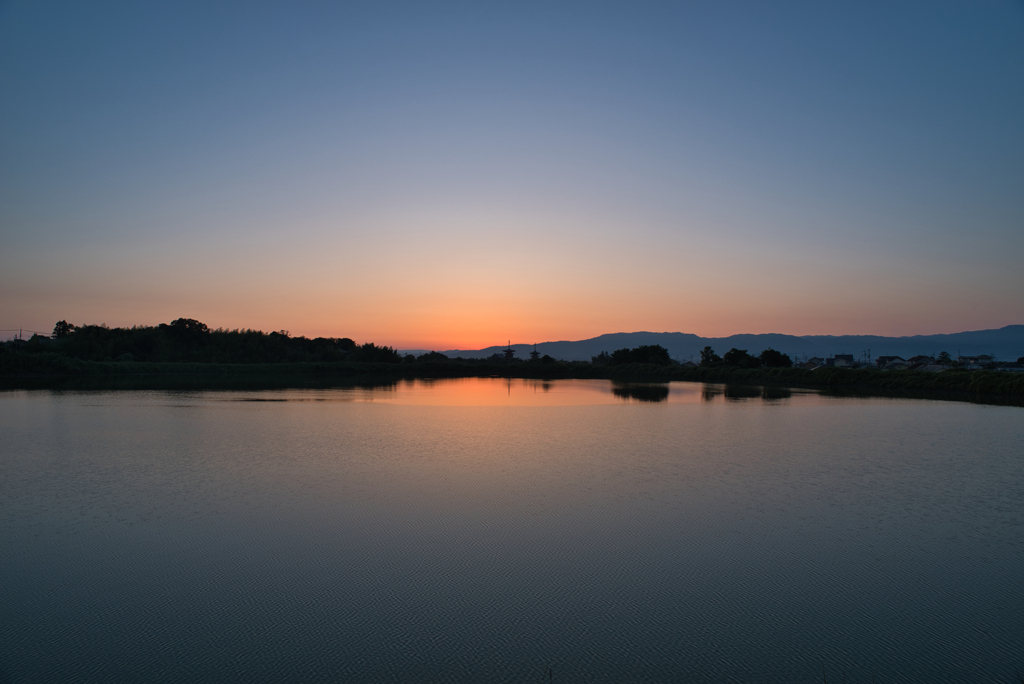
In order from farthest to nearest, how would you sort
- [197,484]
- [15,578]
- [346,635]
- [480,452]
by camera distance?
[480,452] → [197,484] → [15,578] → [346,635]

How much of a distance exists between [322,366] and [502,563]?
51165mm

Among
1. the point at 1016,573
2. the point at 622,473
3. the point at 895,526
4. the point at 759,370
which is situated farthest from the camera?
the point at 759,370

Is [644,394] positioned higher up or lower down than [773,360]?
lower down

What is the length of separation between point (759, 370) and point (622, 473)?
3689cm

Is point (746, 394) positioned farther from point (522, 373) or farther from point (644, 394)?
point (522, 373)

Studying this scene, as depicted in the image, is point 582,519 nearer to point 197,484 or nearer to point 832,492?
point 832,492

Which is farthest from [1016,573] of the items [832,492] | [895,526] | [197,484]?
[197,484]

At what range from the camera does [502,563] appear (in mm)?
4633

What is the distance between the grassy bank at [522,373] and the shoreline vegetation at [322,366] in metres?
0.06

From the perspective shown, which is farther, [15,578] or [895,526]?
[895,526]

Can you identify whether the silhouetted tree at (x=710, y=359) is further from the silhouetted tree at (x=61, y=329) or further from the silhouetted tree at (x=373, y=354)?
the silhouetted tree at (x=61, y=329)

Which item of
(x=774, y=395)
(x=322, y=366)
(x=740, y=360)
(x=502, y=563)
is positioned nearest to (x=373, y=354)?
(x=322, y=366)

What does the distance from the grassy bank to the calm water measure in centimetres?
2295

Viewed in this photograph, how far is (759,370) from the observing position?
41.4 metres
